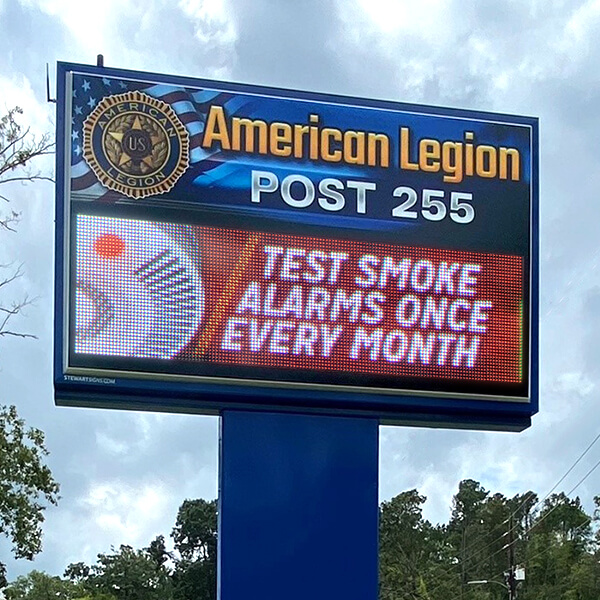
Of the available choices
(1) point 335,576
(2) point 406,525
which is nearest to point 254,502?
(1) point 335,576

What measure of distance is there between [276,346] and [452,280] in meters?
1.42

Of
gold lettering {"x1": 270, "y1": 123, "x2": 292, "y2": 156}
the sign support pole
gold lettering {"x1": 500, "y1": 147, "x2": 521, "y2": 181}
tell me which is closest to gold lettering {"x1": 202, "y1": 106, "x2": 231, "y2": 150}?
gold lettering {"x1": 270, "y1": 123, "x2": 292, "y2": 156}

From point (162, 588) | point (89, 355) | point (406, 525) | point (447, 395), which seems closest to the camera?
point (89, 355)

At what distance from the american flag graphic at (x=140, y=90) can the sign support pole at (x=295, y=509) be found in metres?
1.79

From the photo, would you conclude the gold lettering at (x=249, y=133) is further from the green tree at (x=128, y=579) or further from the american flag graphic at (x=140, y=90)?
the green tree at (x=128, y=579)

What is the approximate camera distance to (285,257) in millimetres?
11086

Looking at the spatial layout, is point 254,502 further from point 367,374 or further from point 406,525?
point 406,525

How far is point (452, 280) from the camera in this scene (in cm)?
1142

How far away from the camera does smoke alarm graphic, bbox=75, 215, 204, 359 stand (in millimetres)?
10672

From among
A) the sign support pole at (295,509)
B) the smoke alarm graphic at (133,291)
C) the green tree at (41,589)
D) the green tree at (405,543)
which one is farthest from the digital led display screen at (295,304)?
the green tree at (405,543)

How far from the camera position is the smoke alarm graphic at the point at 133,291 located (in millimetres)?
10672

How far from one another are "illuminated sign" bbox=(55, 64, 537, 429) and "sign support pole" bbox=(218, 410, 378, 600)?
25 cm

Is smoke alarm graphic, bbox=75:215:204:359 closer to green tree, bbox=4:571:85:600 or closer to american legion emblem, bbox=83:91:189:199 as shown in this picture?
american legion emblem, bbox=83:91:189:199

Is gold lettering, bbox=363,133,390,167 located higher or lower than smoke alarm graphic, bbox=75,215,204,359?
higher
